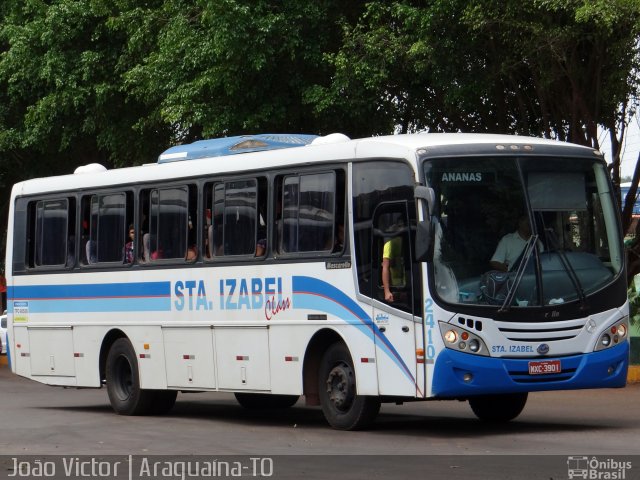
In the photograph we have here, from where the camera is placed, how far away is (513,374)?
14.0m

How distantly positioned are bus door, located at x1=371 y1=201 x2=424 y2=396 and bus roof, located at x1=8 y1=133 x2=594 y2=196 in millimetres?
636

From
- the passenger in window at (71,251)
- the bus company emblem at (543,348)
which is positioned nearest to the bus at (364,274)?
the bus company emblem at (543,348)

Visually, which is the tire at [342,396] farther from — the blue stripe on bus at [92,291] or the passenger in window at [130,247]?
the passenger in window at [130,247]

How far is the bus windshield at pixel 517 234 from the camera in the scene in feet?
45.9

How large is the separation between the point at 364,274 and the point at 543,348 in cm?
191

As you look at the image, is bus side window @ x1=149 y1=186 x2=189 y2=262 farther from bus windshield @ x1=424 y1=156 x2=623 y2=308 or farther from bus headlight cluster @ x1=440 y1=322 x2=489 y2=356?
bus headlight cluster @ x1=440 y1=322 x2=489 y2=356

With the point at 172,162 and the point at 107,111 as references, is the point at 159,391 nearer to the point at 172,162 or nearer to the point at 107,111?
the point at 172,162

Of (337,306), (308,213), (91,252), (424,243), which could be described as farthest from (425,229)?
(91,252)

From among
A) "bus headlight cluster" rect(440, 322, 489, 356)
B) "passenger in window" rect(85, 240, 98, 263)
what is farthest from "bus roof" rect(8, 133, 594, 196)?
"bus headlight cluster" rect(440, 322, 489, 356)

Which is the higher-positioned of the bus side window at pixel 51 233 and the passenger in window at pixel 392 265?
the bus side window at pixel 51 233

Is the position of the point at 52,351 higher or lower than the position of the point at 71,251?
lower

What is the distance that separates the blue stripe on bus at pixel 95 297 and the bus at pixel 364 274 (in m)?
0.04

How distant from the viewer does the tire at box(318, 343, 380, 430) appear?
48.4 feet

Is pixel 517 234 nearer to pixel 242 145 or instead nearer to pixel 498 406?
pixel 498 406
